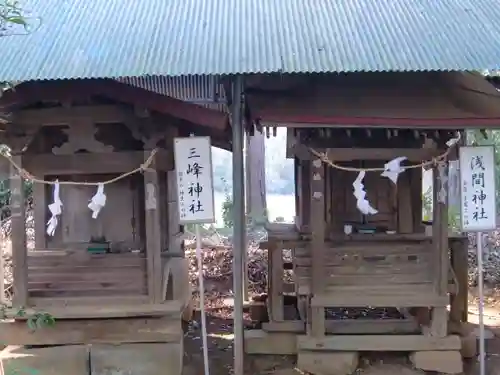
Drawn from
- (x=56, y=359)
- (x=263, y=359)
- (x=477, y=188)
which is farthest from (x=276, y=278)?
(x=56, y=359)

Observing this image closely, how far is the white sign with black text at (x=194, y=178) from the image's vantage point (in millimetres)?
6344

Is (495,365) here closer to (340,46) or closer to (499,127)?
(499,127)

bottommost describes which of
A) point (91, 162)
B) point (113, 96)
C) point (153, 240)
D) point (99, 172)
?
point (153, 240)

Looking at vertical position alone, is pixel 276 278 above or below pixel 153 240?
below

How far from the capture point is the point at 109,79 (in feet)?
21.6

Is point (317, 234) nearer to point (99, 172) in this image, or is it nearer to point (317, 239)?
point (317, 239)

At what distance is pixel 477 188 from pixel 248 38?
9.95 feet

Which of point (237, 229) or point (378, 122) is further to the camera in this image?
point (237, 229)

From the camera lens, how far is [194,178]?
638 centimetres

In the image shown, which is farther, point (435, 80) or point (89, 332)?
point (435, 80)

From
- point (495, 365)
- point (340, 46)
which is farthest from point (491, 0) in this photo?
point (495, 365)

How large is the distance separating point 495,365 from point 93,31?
621 cm

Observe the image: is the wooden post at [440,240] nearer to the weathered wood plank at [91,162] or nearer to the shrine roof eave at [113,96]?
the shrine roof eave at [113,96]

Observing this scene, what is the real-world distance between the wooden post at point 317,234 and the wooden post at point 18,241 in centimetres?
313
